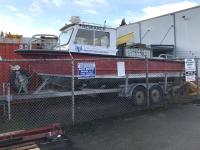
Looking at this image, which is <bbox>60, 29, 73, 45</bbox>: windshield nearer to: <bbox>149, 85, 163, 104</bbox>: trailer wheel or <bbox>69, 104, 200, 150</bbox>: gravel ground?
<bbox>149, 85, 163, 104</bbox>: trailer wheel

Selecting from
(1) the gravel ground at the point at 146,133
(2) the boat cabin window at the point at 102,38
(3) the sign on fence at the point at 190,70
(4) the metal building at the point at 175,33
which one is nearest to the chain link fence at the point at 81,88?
(3) the sign on fence at the point at 190,70

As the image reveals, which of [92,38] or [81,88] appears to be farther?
[92,38]

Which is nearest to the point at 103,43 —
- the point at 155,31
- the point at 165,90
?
the point at 165,90

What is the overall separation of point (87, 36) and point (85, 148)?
21.1 ft

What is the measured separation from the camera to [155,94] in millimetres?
11875

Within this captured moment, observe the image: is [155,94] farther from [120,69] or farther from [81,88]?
→ [81,88]

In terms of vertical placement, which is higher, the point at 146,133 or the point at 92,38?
the point at 92,38

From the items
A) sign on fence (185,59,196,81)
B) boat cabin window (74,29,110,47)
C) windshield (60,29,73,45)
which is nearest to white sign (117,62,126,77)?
boat cabin window (74,29,110,47)

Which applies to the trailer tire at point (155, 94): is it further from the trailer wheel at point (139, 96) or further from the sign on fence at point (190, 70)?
the sign on fence at point (190, 70)

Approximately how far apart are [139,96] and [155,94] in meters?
0.83

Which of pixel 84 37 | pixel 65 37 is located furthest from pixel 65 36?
pixel 84 37

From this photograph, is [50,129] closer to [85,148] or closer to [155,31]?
[85,148]

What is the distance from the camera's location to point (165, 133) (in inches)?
302

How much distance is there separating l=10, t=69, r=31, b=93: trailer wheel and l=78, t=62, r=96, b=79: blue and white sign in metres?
2.37
